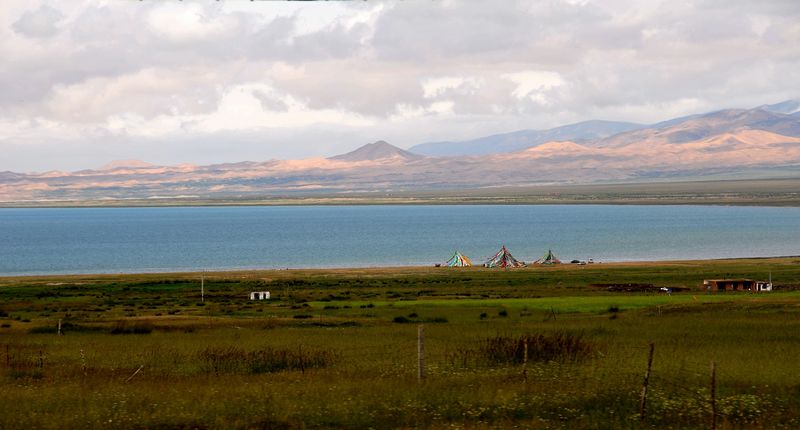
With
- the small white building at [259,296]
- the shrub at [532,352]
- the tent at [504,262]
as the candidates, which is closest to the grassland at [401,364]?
the shrub at [532,352]

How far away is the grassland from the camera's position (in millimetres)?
20812

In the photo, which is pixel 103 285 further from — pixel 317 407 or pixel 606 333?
pixel 317 407

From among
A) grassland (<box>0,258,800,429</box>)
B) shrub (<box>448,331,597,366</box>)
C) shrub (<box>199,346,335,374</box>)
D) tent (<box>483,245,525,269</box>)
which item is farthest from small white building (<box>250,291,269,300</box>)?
tent (<box>483,245,525,269</box>)

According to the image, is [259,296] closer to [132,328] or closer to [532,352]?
[132,328]

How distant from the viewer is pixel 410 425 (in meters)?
20.1

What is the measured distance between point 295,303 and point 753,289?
3435cm

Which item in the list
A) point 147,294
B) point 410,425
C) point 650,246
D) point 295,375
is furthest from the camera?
point 650,246

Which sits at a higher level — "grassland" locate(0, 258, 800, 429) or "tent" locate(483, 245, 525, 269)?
"grassland" locate(0, 258, 800, 429)

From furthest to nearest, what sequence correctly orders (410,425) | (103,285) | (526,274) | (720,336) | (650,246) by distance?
1. (650,246)
2. (526,274)
3. (103,285)
4. (720,336)
5. (410,425)

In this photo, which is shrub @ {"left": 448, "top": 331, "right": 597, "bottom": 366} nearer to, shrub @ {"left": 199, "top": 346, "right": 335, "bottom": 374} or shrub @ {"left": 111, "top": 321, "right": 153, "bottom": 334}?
shrub @ {"left": 199, "top": 346, "right": 335, "bottom": 374}

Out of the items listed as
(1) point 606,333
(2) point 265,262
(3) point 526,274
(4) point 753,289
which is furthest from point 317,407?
(2) point 265,262

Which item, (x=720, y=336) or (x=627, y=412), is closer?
(x=627, y=412)

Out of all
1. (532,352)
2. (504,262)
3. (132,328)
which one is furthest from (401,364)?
(504,262)

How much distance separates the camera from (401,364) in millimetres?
28906
